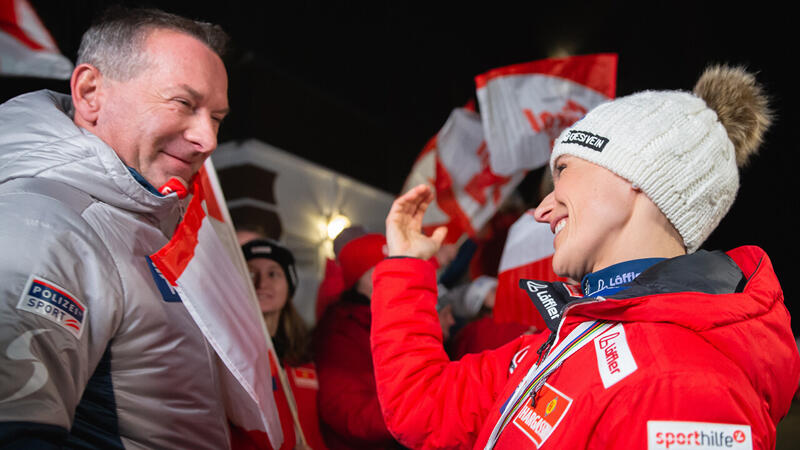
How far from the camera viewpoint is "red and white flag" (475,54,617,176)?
329 centimetres

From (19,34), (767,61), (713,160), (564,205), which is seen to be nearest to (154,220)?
(564,205)

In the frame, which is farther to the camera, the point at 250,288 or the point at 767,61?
the point at 767,61

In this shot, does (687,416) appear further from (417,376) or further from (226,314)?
(226,314)

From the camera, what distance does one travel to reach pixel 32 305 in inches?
37.9

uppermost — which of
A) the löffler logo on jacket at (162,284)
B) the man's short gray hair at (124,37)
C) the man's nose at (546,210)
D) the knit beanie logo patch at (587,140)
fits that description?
the man's short gray hair at (124,37)

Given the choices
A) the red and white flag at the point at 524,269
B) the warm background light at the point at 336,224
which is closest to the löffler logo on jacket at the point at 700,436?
the red and white flag at the point at 524,269

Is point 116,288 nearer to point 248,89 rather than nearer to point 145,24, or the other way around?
point 145,24

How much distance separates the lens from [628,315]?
948 mm

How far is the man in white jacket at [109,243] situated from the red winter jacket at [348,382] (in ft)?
3.03

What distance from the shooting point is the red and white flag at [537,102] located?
3.29 metres

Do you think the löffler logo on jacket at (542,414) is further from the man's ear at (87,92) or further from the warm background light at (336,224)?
the warm background light at (336,224)

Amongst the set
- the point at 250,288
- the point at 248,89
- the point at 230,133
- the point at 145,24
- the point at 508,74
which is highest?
the point at 145,24

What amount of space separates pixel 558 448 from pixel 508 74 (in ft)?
9.77

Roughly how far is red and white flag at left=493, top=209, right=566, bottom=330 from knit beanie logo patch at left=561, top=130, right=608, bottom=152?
1283 mm
